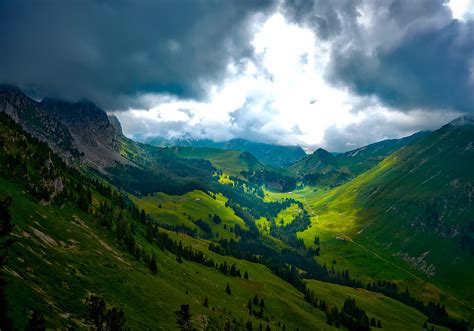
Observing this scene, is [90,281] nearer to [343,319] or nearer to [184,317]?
[184,317]

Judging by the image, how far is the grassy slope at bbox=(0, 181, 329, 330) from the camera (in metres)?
59.9

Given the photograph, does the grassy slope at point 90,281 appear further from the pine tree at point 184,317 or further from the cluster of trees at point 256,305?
the pine tree at point 184,317

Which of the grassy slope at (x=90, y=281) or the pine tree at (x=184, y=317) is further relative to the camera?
the pine tree at (x=184, y=317)

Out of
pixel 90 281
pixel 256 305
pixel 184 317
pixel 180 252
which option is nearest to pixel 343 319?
pixel 256 305

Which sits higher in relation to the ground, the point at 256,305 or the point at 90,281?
the point at 90,281

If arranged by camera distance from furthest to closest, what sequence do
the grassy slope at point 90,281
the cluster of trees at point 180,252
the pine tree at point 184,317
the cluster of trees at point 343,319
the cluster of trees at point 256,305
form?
the cluster of trees at point 180,252 < the cluster of trees at point 343,319 < the cluster of trees at point 256,305 < the pine tree at point 184,317 < the grassy slope at point 90,281

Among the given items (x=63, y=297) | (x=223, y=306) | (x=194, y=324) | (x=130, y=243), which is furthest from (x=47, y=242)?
(x=223, y=306)

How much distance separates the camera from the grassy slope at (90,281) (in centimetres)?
5988

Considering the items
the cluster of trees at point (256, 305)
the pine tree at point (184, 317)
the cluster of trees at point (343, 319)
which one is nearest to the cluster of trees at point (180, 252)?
the cluster of trees at point (256, 305)

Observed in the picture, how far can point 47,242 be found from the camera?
88000mm

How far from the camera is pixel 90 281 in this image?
80.7m

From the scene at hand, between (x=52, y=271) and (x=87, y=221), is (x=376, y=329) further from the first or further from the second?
(x=52, y=271)

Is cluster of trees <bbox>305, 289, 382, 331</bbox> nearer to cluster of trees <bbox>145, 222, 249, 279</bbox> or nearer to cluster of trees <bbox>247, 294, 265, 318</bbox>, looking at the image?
cluster of trees <bbox>145, 222, 249, 279</bbox>

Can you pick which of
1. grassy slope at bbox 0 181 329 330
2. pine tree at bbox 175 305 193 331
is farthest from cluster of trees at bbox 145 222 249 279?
pine tree at bbox 175 305 193 331
